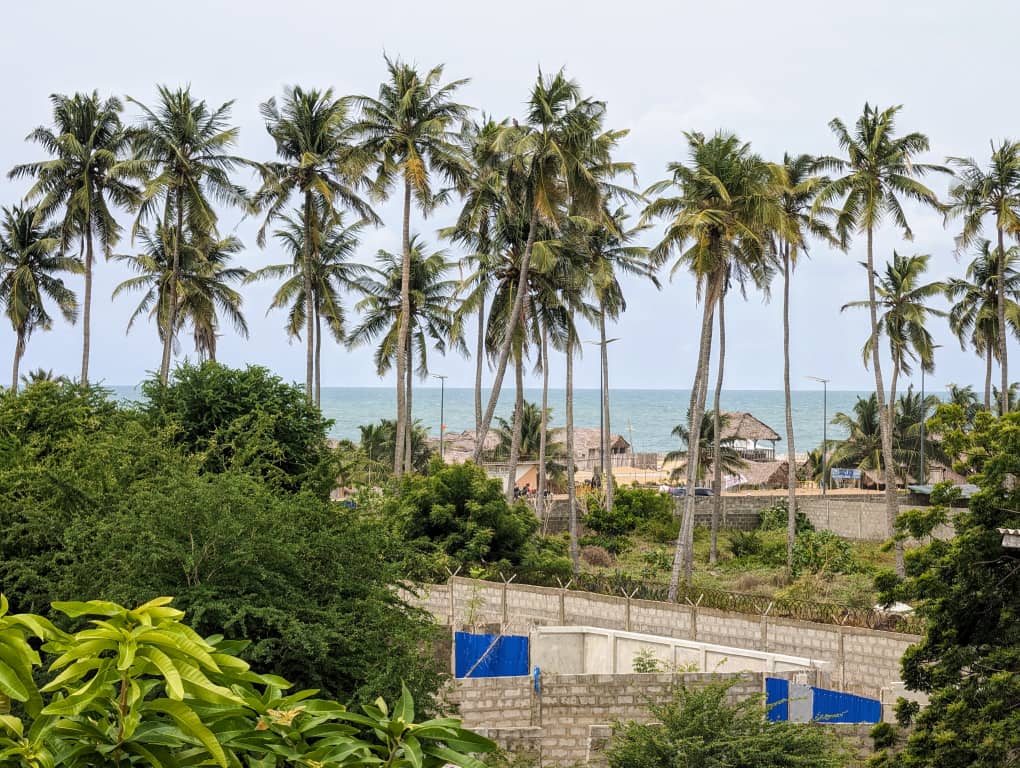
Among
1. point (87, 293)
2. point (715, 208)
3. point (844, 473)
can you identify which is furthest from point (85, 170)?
point (844, 473)

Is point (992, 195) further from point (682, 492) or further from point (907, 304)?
point (682, 492)

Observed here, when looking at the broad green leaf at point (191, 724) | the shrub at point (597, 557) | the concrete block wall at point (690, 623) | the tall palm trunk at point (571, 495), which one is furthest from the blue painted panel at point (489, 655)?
the shrub at point (597, 557)

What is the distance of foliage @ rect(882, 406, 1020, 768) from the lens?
44.7 feet

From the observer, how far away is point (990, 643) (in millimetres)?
14414

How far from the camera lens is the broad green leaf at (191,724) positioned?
289cm

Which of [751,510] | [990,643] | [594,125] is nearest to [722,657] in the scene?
[990,643]

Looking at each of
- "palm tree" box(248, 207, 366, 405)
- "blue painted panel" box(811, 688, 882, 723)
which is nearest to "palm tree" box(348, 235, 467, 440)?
"palm tree" box(248, 207, 366, 405)

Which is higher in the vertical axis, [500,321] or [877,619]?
[500,321]

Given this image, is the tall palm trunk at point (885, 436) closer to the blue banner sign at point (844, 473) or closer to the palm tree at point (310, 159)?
the palm tree at point (310, 159)

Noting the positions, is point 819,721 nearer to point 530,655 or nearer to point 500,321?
point 530,655

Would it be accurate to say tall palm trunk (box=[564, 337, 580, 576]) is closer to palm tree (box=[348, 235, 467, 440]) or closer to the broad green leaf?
palm tree (box=[348, 235, 467, 440])

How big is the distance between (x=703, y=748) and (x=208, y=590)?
6552mm

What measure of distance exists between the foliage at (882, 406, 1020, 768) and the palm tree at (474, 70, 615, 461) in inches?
839

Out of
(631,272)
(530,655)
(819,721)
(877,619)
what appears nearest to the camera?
(819,721)
